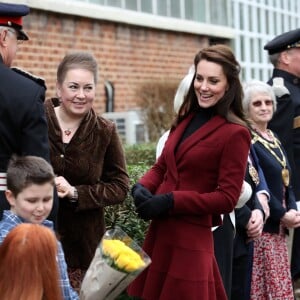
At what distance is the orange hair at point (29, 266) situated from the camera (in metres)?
3.19

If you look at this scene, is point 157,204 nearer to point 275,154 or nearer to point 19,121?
point 19,121

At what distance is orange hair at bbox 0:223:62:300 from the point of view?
3.19 m

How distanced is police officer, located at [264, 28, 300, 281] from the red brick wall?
4.21 metres

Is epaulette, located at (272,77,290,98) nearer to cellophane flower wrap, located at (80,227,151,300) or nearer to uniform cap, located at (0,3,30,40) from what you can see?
uniform cap, located at (0,3,30,40)

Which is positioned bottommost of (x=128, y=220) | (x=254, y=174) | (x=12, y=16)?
(x=128, y=220)

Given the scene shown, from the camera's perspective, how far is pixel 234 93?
4.46m

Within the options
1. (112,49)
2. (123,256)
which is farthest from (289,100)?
(112,49)

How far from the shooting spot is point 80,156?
4594 mm

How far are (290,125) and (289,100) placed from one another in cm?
18

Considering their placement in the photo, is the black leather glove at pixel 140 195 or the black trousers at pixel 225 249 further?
the black trousers at pixel 225 249

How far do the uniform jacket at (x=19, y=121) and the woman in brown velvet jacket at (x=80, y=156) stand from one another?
533mm

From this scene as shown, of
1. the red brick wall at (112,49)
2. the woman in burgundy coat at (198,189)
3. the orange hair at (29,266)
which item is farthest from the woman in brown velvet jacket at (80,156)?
the red brick wall at (112,49)

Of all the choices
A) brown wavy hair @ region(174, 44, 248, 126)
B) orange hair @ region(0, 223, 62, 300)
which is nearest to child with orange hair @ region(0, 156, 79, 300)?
orange hair @ region(0, 223, 62, 300)

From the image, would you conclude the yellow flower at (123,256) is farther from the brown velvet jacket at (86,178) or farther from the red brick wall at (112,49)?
the red brick wall at (112,49)
